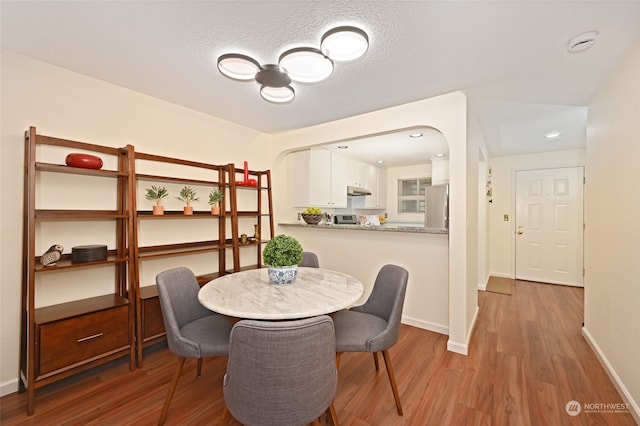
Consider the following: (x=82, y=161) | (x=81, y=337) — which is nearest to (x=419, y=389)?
(x=81, y=337)

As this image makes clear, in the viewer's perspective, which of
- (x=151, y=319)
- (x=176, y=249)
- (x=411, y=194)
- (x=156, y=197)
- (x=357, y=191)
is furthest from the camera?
(x=411, y=194)

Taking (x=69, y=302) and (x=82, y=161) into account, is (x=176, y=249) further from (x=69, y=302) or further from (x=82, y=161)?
(x=82, y=161)

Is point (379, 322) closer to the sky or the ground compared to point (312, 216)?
closer to the ground

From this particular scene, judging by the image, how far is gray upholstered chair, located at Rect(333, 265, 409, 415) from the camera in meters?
1.67

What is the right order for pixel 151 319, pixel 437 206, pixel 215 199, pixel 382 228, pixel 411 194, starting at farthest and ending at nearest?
pixel 411 194, pixel 437 206, pixel 382 228, pixel 215 199, pixel 151 319

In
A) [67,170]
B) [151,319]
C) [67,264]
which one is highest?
[67,170]

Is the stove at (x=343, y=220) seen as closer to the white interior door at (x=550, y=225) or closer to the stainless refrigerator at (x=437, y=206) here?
the stainless refrigerator at (x=437, y=206)

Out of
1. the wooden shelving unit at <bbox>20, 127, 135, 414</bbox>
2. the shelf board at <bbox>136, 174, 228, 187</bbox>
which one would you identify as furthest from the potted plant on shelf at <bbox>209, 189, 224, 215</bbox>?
the wooden shelving unit at <bbox>20, 127, 135, 414</bbox>

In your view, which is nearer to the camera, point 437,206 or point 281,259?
point 281,259

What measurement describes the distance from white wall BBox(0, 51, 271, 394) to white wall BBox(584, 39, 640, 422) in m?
3.70

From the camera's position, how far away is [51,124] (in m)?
2.11

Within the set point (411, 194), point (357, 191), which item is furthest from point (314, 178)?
point (411, 194)

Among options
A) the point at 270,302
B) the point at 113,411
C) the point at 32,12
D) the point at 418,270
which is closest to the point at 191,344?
the point at 270,302

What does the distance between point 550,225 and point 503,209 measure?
0.75 m
